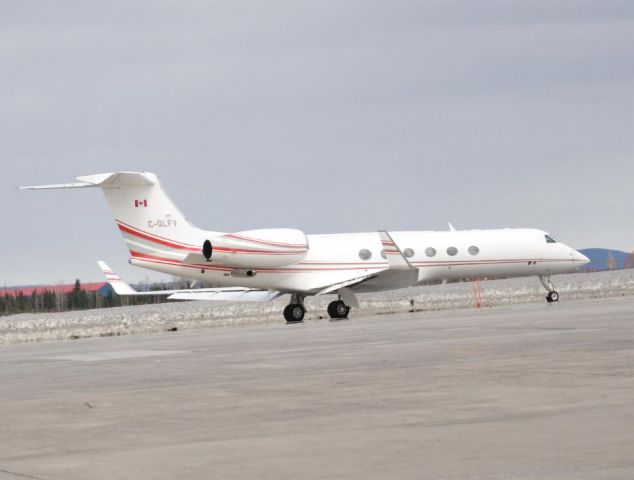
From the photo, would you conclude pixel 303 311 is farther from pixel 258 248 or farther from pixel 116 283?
pixel 116 283

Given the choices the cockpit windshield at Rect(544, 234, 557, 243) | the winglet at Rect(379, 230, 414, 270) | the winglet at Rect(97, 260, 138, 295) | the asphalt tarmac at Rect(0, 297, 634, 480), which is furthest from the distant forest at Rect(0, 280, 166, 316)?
the asphalt tarmac at Rect(0, 297, 634, 480)

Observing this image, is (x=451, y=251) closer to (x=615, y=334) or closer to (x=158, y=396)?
(x=615, y=334)

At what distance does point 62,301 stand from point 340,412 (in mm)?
101444

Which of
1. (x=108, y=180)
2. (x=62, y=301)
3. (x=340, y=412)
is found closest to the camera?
(x=340, y=412)

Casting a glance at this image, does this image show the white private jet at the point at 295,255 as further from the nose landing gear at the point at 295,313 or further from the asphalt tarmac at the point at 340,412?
A: the asphalt tarmac at the point at 340,412

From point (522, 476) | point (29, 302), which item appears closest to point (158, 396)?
point (522, 476)

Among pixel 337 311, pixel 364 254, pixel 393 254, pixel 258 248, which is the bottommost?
pixel 337 311

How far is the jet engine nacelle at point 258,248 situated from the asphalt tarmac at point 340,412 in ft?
58.2

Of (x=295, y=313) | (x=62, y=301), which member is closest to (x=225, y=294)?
(x=295, y=313)

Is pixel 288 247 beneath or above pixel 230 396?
above

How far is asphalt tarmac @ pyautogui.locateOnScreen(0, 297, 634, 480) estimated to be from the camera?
923 cm

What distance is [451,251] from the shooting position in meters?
45.7

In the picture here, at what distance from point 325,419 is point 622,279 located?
6112cm

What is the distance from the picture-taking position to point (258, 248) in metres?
41.9
